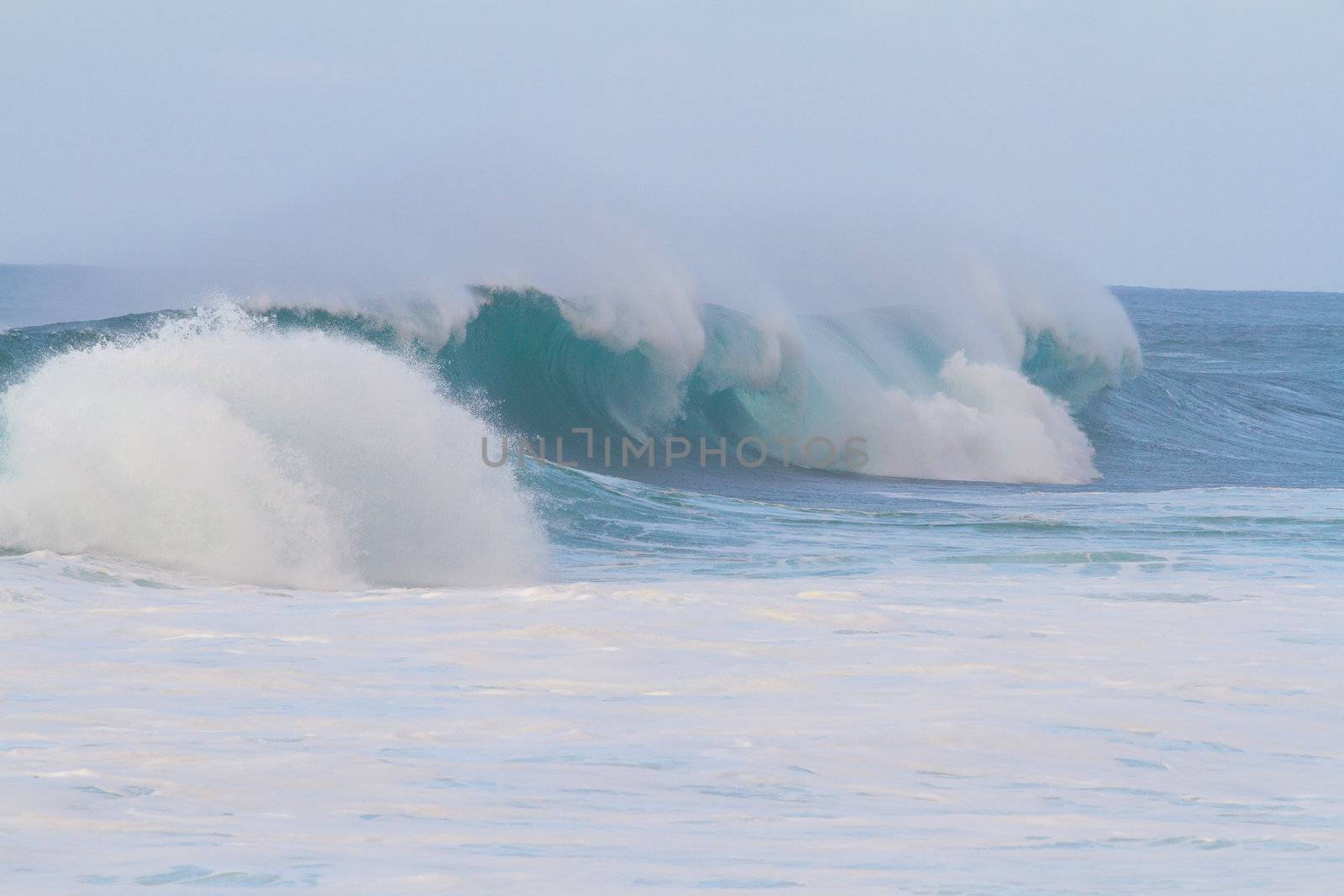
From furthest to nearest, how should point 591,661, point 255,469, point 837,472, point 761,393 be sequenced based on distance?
point 761,393 → point 837,472 → point 255,469 → point 591,661

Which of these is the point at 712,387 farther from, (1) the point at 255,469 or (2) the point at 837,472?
(1) the point at 255,469

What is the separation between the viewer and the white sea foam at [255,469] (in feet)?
20.9

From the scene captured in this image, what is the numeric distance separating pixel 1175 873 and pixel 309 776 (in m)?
1.80

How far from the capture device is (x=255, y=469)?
6.80 meters

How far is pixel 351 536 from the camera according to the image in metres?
6.73

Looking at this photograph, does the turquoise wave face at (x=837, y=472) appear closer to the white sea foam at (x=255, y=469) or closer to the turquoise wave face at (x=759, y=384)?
the turquoise wave face at (x=759, y=384)

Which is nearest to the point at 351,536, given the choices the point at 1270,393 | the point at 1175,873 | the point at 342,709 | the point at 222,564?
the point at 222,564

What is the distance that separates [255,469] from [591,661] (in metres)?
2.90

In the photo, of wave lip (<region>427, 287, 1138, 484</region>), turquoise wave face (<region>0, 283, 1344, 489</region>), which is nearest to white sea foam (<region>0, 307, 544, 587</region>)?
turquoise wave face (<region>0, 283, 1344, 489</region>)

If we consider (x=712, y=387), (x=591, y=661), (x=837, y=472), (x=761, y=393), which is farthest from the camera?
(x=761, y=393)

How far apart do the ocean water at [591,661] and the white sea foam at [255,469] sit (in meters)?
0.02

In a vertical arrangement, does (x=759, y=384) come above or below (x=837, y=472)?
above

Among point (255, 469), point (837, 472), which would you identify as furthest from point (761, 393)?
point (255, 469)

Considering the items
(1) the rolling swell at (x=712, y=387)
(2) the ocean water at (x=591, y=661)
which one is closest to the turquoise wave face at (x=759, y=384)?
(1) the rolling swell at (x=712, y=387)
